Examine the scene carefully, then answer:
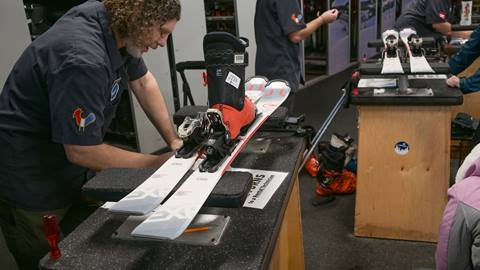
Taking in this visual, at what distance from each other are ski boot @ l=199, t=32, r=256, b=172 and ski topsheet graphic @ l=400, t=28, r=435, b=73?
1.33 metres

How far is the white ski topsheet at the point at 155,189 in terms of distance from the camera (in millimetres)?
1021

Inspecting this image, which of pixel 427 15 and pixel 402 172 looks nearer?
pixel 402 172

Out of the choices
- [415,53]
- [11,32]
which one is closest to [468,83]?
[415,53]

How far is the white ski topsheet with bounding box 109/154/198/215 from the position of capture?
1.02 m

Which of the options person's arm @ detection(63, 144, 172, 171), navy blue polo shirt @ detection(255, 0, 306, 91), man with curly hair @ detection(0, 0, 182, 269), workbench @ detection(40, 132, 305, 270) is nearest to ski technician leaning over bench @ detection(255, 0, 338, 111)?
navy blue polo shirt @ detection(255, 0, 306, 91)

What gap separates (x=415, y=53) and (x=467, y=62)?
1.08 feet

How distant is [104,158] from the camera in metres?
1.27

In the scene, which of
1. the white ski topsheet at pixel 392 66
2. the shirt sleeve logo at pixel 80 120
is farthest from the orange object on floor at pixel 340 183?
the shirt sleeve logo at pixel 80 120

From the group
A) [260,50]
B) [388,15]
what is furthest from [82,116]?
[388,15]

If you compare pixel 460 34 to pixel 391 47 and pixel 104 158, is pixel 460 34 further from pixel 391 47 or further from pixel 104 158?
pixel 104 158

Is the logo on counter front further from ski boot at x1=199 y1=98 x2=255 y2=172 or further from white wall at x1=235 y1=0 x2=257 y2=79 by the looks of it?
white wall at x1=235 y1=0 x2=257 y2=79

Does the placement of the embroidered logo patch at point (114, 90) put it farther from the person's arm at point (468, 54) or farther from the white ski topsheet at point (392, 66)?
the person's arm at point (468, 54)

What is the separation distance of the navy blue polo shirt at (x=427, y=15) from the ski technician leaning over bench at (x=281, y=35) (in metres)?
1.16

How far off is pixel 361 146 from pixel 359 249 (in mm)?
583
